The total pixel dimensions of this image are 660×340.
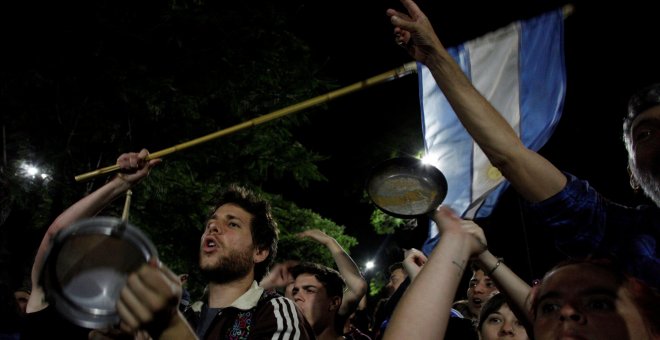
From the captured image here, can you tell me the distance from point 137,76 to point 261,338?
23.6 ft

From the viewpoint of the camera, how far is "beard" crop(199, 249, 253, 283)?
3.41m

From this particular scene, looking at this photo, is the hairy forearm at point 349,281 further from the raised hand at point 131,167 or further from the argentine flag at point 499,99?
the raised hand at point 131,167

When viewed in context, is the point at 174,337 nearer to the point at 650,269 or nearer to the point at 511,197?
the point at 650,269

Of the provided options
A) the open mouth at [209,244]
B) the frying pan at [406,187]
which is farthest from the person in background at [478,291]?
the frying pan at [406,187]

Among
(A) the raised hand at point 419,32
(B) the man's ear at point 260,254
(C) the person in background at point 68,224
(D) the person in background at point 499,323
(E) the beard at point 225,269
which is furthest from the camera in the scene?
(B) the man's ear at point 260,254

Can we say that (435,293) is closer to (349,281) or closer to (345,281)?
(349,281)

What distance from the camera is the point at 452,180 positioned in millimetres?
4867

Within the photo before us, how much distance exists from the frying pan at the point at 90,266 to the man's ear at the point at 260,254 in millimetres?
2162

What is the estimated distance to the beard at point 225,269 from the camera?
11.2 ft

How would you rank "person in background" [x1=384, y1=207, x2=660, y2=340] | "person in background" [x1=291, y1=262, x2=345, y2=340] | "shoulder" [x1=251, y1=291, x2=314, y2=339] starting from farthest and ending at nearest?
"person in background" [x1=291, y1=262, x2=345, y2=340]
"shoulder" [x1=251, y1=291, x2=314, y2=339]
"person in background" [x1=384, y1=207, x2=660, y2=340]

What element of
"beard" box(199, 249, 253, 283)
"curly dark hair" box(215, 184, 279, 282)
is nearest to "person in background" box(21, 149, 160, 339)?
"curly dark hair" box(215, 184, 279, 282)

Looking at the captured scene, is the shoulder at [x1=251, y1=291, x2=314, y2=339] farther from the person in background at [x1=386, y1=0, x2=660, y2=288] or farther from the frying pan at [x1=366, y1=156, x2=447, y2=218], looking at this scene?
the person in background at [x1=386, y1=0, x2=660, y2=288]

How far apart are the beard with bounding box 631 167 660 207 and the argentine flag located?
193 cm

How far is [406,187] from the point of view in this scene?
2484mm
